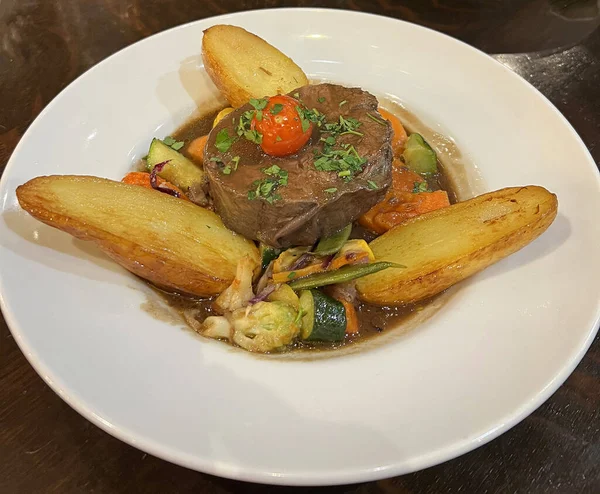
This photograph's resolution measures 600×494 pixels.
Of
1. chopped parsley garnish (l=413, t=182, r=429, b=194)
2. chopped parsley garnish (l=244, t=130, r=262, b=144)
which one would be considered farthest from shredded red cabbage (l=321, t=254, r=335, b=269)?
chopped parsley garnish (l=413, t=182, r=429, b=194)

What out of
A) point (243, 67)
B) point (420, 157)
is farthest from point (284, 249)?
point (243, 67)

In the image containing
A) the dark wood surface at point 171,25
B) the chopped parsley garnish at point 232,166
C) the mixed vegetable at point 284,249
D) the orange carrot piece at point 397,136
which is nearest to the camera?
the dark wood surface at point 171,25

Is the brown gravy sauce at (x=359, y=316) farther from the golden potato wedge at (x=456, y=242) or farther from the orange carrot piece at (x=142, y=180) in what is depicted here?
the orange carrot piece at (x=142, y=180)

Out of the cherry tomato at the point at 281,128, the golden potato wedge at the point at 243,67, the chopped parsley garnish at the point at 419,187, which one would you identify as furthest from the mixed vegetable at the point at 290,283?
the golden potato wedge at the point at 243,67

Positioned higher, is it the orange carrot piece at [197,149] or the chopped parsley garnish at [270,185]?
the chopped parsley garnish at [270,185]

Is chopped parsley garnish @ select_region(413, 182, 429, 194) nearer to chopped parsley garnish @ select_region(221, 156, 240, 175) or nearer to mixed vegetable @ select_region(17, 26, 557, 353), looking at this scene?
mixed vegetable @ select_region(17, 26, 557, 353)

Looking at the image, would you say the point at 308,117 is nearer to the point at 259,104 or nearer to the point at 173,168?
the point at 259,104

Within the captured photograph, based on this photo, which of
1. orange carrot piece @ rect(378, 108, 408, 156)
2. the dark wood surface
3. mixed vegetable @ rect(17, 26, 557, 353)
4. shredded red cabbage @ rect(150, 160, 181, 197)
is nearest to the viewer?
the dark wood surface
